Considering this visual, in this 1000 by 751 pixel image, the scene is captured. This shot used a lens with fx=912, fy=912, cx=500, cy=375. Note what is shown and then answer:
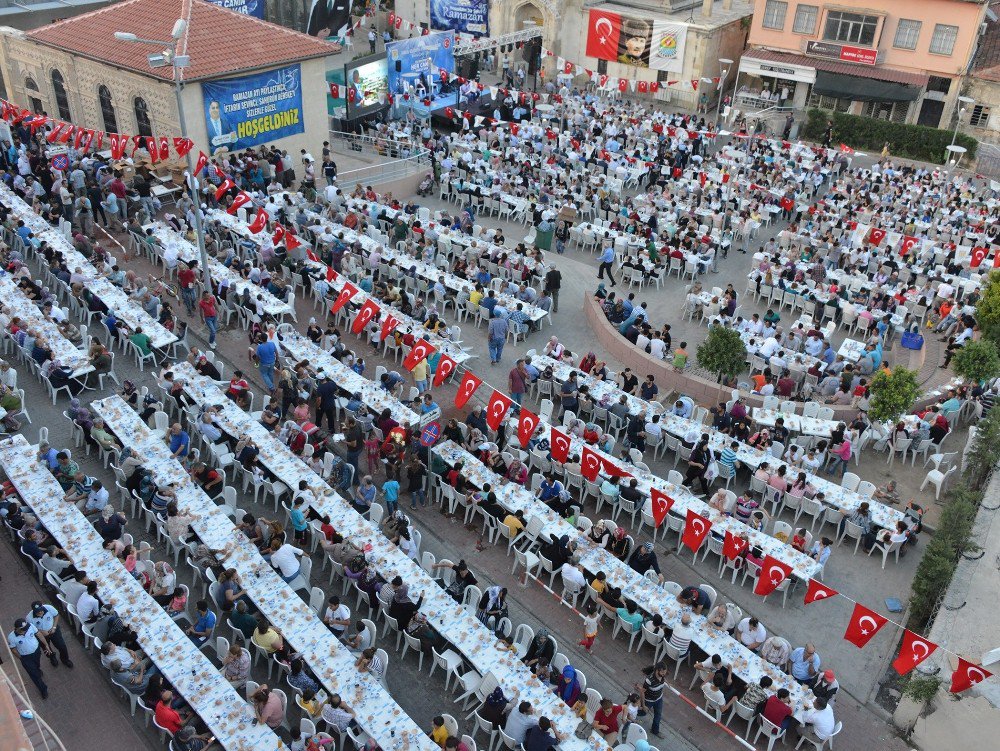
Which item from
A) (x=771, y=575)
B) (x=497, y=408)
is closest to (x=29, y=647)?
(x=497, y=408)

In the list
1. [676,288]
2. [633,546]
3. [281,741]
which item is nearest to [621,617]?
[633,546]

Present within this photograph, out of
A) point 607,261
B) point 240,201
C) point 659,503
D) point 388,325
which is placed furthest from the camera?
point 607,261

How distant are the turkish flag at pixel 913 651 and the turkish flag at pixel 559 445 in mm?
6421

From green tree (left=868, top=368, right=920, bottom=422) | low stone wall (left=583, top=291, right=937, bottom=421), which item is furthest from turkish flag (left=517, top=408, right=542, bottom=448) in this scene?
green tree (left=868, top=368, right=920, bottom=422)

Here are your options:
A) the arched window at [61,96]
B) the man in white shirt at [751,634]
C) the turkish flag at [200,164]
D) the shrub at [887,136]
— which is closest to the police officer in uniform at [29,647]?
the man in white shirt at [751,634]

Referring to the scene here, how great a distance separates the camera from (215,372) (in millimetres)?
18453

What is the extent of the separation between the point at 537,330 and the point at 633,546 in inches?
350

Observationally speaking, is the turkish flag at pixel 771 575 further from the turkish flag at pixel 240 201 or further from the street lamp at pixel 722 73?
the street lamp at pixel 722 73

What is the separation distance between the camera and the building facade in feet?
132

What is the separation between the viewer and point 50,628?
40.8 ft

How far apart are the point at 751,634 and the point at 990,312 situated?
1223 cm

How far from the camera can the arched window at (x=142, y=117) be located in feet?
97.1

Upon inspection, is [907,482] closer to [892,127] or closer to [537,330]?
[537,330]

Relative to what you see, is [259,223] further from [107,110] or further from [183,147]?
[107,110]
